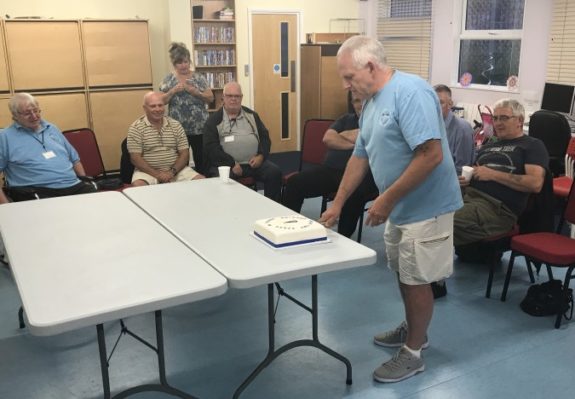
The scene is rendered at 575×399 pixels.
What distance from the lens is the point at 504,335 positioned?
2.95m

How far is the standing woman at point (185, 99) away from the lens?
5039 mm

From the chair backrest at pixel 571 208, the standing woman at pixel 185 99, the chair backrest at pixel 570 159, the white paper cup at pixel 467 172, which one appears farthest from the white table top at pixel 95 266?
the chair backrest at pixel 570 159

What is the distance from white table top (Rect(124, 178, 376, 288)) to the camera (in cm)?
196

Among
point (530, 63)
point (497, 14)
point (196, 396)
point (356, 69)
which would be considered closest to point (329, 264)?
point (356, 69)

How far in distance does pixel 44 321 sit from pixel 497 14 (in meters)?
6.26

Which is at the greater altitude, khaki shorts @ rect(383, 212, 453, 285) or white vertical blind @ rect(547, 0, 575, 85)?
white vertical blind @ rect(547, 0, 575, 85)

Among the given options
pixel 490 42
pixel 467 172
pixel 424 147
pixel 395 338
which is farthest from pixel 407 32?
pixel 424 147

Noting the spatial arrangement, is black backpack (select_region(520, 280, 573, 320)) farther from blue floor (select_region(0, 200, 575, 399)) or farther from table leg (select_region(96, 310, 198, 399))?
table leg (select_region(96, 310, 198, 399))

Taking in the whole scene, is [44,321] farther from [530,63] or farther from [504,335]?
[530,63]

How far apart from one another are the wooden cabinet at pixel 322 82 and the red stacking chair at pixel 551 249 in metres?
4.61

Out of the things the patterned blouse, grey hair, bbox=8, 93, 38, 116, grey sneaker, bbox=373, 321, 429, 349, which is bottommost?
grey sneaker, bbox=373, 321, 429, 349

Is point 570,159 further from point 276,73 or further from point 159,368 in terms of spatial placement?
point 276,73

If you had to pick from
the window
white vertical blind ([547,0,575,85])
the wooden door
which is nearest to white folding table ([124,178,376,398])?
white vertical blind ([547,0,575,85])

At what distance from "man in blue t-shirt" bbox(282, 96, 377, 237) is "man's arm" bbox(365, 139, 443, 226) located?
189 centimetres
